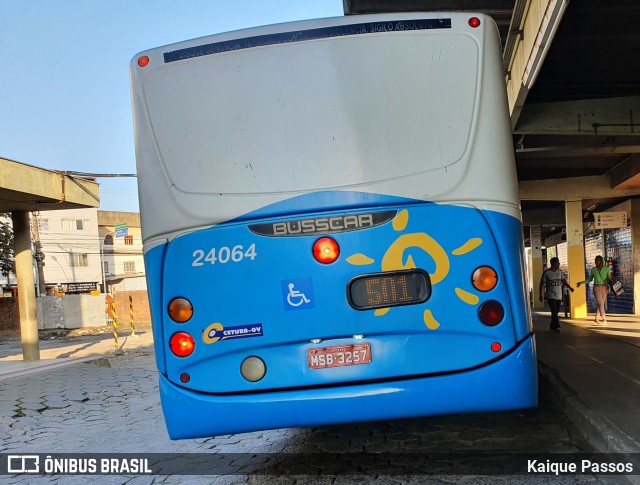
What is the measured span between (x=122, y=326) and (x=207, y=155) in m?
31.0

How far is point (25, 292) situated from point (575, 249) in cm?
1660

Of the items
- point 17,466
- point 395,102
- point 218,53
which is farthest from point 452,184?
point 17,466

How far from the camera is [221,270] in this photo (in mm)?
3662

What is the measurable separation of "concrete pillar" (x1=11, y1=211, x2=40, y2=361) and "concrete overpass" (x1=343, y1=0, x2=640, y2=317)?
988cm

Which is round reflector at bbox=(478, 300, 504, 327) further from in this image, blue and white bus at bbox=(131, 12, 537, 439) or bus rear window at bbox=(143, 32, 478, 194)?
bus rear window at bbox=(143, 32, 478, 194)

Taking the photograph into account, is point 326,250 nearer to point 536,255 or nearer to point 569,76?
point 569,76

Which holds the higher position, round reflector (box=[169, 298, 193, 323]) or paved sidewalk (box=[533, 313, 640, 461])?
round reflector (box=[169, 298, 193, 323])

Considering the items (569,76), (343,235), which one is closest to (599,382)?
(343,235)

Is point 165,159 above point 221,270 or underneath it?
above

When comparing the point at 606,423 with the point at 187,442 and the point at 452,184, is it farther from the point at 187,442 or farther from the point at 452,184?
the point at 187,442

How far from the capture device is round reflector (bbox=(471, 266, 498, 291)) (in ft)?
11.7

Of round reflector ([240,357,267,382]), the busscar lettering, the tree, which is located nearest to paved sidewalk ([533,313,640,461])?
the busscar lettering

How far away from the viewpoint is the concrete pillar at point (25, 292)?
43.9 feet

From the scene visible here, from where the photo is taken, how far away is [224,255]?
366 cm
